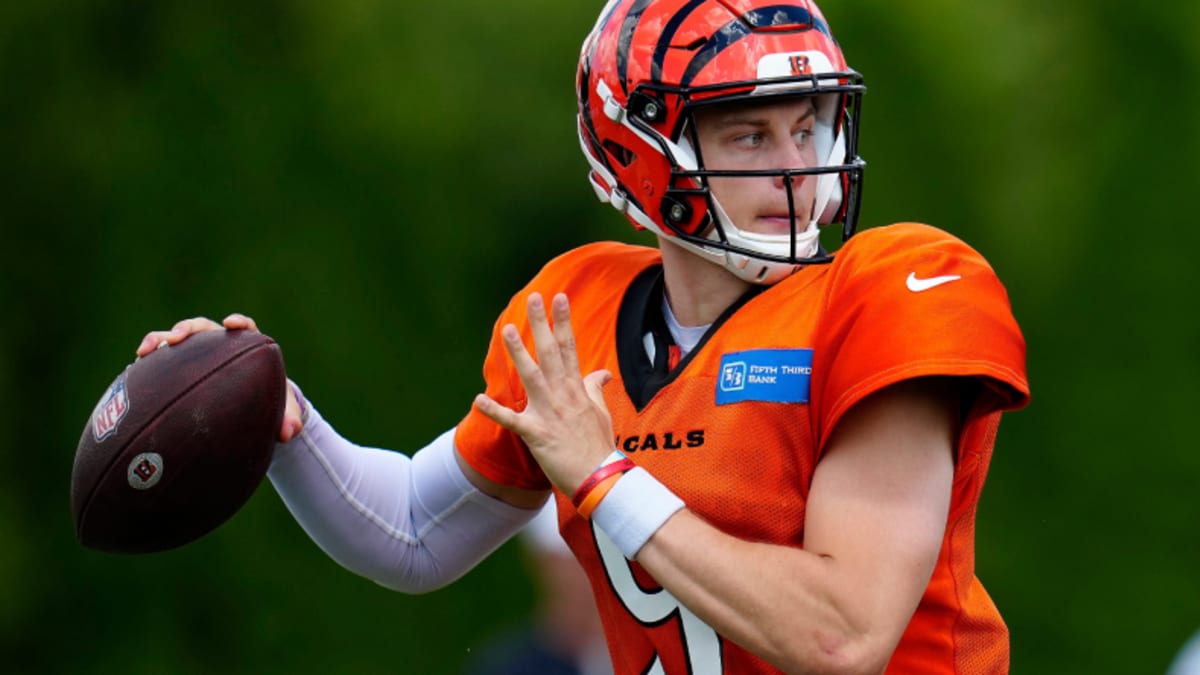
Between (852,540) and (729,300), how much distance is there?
49 cm

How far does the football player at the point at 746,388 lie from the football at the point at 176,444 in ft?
0.25

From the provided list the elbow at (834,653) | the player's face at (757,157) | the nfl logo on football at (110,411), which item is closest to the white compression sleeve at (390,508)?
the nfl logo on football at (110,411)

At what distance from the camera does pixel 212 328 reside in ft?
7.47

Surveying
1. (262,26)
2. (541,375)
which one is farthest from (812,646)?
(262,26)

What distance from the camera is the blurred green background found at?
3.88 m

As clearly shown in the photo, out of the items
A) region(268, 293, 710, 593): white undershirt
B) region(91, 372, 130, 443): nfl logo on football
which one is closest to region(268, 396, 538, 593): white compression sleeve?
region(268, 293, 710, 593): white undershirt

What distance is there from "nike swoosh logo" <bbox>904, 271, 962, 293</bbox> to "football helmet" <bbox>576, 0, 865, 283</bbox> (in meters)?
0.17

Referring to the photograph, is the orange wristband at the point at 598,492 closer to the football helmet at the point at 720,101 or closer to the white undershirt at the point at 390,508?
the football helmet at the point at 720,101

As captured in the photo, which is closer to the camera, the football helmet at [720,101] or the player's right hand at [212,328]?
the football helmet at [720,101]

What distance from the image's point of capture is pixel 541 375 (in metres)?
1.83

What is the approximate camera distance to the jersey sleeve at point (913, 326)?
175 cm

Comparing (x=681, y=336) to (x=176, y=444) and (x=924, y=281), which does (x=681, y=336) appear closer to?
(x=924, y=281)

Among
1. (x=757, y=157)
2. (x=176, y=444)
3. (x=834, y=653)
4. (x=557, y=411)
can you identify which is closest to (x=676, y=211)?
(x=757, y=157)

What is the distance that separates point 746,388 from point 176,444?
835 millimetres
